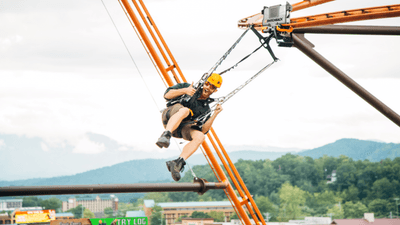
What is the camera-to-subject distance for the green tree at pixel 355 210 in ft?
333

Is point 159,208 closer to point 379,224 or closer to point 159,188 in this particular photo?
point 379,224

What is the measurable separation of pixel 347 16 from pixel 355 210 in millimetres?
101991

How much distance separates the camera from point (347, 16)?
7.27 metres

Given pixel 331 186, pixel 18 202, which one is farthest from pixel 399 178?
pixel 18 202

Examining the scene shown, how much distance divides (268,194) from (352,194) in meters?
22.1

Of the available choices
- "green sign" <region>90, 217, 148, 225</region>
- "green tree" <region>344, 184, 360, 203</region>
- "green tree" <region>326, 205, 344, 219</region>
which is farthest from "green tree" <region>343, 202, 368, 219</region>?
"green sign" <region>90, 217, 148, 225</region>

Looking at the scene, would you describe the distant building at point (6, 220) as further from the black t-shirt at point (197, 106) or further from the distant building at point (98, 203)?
the black t-shirt at point (197, 106)

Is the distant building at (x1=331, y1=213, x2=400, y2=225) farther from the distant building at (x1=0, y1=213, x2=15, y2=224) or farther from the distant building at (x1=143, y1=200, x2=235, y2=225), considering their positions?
the distant building at (x1=0, y1=213, x2=15, y2=224)

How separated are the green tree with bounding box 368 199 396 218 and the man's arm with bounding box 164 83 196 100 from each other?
335ft

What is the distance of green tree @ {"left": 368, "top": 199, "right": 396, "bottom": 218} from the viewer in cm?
10169

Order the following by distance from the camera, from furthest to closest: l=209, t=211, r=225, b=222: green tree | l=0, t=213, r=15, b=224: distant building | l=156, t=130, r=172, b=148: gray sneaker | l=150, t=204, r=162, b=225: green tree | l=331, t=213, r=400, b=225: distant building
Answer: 1. l=150, t=204, r=162, b=225: green tree
2. l=209, t=211, r=225, b=222: green tree
3. l=0, t=213, r=15, b=224: distant building
4. l=331, t=213, r=400, b=225: distant building
5. l=156, t=130, r=172, b=148: gray sneaker

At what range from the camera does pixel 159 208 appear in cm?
10012

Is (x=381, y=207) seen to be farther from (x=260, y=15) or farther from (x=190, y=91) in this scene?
(x=190, y=91)

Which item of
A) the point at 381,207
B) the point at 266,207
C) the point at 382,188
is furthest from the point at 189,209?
the point at 382,188
